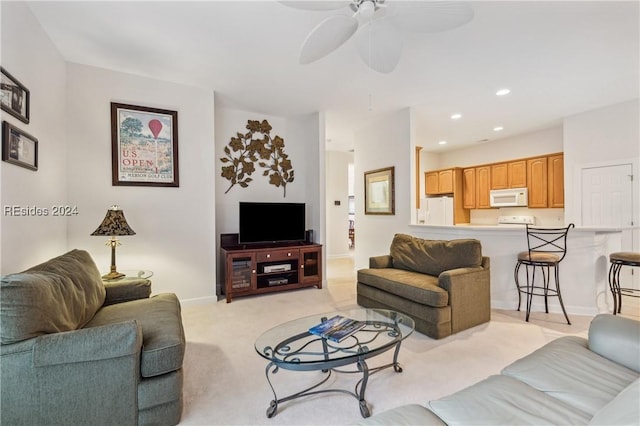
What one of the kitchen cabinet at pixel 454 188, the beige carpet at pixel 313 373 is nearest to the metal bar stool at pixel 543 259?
the beige carpet at pixel 313 373

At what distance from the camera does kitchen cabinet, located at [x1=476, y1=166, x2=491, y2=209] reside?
6316 mm

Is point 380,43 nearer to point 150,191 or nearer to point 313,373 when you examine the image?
point 313,373

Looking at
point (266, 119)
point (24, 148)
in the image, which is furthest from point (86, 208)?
point (266, 119)

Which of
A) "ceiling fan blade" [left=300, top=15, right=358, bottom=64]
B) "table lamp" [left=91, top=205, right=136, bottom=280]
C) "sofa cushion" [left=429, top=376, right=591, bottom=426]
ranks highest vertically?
"ceiling fan blade" [left=300, top=15, right=358, bottom=64]

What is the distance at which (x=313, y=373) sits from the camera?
215 centimetres

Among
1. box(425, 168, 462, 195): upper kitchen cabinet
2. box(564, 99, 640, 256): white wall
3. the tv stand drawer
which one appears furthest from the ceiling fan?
box(425, 168, 462, 195): upper kitchen cabinet

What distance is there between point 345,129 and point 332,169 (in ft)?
6.11

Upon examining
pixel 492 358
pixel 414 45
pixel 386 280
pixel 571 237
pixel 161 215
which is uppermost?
pixel 414 45

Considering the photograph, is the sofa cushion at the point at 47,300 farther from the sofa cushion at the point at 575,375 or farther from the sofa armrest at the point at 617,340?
the sofa armrest at the point at 617,340

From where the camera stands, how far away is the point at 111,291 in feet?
7.95

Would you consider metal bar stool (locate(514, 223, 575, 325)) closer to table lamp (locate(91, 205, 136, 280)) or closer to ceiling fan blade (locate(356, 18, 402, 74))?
ceiling fan blade (locate(356, 18, 402, 74))

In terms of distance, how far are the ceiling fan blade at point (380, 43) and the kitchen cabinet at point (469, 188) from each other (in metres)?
5.23

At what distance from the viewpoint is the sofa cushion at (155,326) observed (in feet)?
5.13

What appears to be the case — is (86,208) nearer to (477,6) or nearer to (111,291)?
(111,291)
